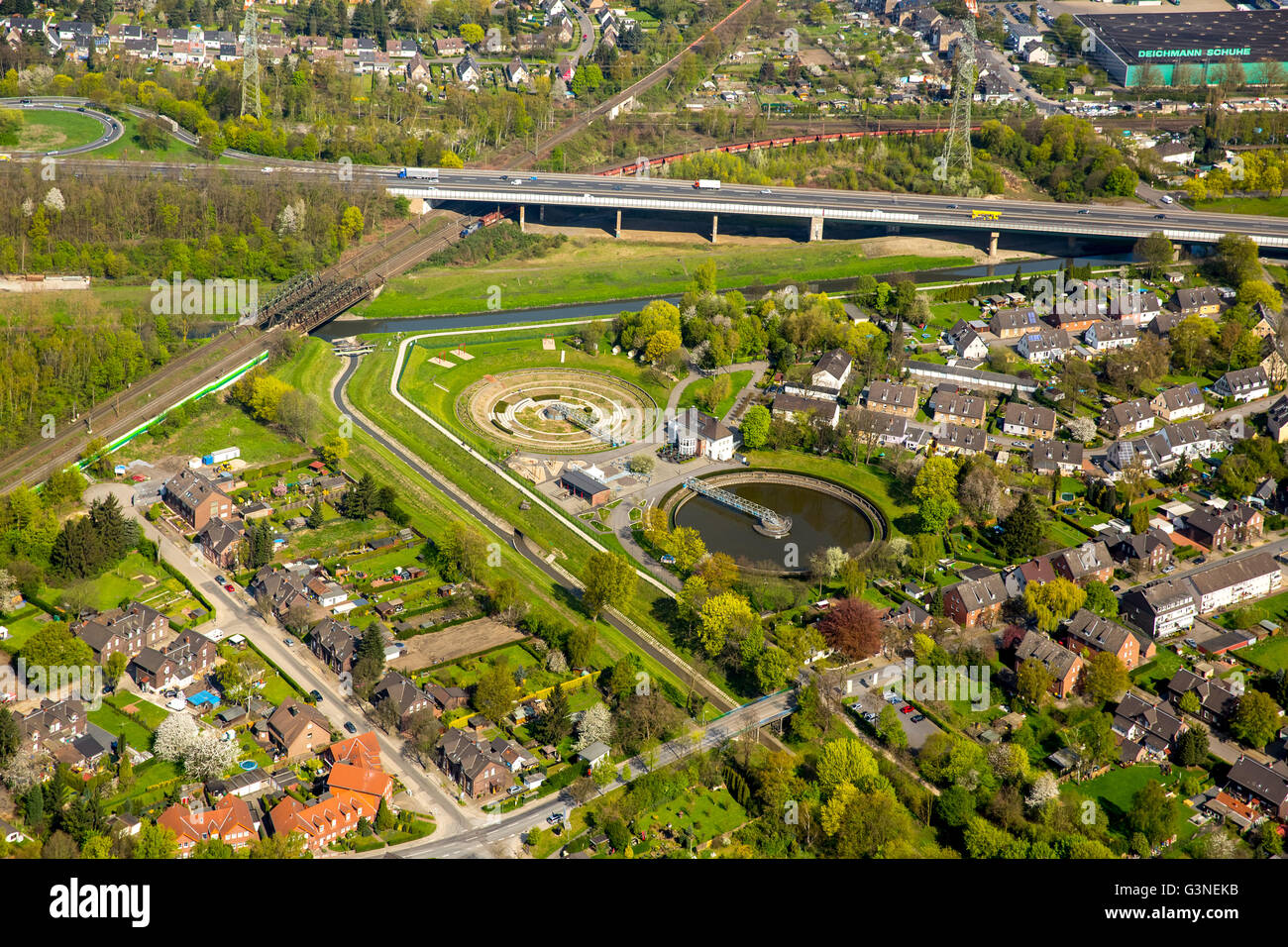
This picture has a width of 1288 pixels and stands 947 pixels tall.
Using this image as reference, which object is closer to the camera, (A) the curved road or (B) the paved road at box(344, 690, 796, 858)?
(B) the paved road at box(344, 690, 796, 858)

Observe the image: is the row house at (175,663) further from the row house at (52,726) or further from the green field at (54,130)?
the green field at (54,130)

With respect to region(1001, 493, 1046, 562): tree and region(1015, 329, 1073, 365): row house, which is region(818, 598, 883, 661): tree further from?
region(1015, 329, 1073, 365): row house

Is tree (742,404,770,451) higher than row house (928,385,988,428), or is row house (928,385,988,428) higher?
row house (928,385,988,428)

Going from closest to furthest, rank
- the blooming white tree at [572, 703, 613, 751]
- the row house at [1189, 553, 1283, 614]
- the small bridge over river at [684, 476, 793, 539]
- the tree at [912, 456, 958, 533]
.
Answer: the blooming white tree at [572, 703, 613, 751]
the row house at [1189, 553, 1283, 614]
the tree at [912, 456, 958, 533]
the small bridge over river at [684, 476, 793, 539]

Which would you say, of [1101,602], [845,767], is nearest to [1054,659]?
[1101,602]

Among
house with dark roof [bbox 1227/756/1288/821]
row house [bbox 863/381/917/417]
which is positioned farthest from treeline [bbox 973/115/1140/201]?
house with dark roof [bbox 1227/756/1288/821]

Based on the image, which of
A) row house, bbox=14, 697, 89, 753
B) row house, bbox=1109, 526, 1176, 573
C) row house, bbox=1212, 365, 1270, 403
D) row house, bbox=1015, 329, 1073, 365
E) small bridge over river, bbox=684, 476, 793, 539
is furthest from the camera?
row house, bbox=1015, 329, 1073, 365
